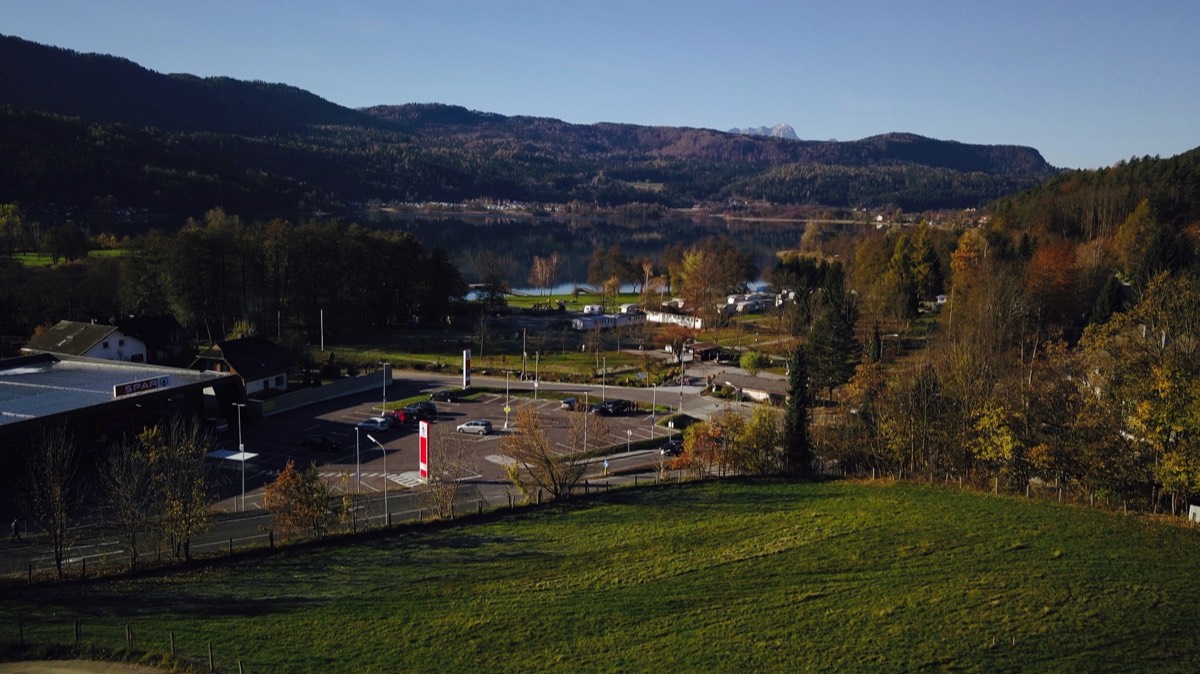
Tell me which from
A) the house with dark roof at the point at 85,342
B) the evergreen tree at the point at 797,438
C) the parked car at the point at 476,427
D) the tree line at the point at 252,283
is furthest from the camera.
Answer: the tree line at the point at 252,283

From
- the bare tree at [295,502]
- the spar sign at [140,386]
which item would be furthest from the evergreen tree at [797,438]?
the spar sign at [140,386]

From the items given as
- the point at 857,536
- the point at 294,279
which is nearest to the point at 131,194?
the point at 294,279

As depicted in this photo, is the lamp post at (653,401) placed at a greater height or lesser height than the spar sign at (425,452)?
lesser

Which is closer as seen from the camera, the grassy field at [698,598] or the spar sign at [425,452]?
the grassy field at [698,598]

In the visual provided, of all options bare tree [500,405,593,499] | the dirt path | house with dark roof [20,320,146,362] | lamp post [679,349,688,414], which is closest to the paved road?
lamp post [679,349,688,414]

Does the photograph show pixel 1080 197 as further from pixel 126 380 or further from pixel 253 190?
pixel 253 190

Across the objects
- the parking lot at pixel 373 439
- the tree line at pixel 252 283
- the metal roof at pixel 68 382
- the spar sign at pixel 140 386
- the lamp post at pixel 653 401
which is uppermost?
the tree line at pixel 252 283

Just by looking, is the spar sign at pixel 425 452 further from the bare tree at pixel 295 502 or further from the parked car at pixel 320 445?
the parked car at pixel 320 445
